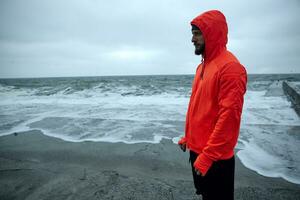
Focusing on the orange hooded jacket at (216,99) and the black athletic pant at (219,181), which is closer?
the orange hooded jacket at (216,99)

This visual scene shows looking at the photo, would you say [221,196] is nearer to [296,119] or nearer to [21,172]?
[21,172]

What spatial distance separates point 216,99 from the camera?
1729mm

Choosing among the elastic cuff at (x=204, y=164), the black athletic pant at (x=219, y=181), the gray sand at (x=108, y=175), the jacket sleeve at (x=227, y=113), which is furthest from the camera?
the gray sand at (x=108, y=175)

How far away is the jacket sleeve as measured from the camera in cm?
155

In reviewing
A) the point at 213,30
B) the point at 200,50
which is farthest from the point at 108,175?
the point at 213,30

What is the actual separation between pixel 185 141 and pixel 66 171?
249 cm

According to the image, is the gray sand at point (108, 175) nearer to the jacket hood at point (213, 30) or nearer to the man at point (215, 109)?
the man at point (215, 109)

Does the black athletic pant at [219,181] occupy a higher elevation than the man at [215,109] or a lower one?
lower

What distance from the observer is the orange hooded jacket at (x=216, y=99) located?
157cm

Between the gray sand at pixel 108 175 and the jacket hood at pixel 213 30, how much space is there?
207cm

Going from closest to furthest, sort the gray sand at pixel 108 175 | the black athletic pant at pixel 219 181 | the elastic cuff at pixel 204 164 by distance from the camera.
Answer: the elastic cuff at pixel 204 164, the black athletic pant at pixel 219 181, the gray sand at pixel 108 175

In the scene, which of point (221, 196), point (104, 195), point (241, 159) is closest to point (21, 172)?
point (104, 195)

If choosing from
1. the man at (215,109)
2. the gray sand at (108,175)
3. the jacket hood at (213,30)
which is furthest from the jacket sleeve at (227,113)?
the gray sand at (108,175)

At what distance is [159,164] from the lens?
162 inches
